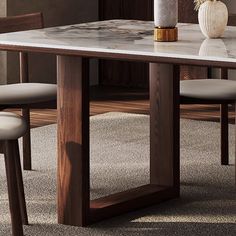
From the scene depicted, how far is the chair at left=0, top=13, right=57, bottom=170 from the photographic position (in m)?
4.45

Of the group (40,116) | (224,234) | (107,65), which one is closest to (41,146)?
(40,116)

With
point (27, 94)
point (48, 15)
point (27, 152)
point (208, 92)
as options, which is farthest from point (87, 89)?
point (48, 15)

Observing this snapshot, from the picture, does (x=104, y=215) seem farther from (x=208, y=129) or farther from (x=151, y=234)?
(x=208, y=129)

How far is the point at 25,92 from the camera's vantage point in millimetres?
4559

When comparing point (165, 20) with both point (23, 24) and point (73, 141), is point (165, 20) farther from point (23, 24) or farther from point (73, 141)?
point (23, 24)

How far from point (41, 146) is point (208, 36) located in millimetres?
1744

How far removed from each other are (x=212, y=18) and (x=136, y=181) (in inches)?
40.3

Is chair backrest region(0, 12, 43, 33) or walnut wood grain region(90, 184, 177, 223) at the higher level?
chair backrest region(0, 12, 43, 33)

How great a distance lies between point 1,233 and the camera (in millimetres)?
3879

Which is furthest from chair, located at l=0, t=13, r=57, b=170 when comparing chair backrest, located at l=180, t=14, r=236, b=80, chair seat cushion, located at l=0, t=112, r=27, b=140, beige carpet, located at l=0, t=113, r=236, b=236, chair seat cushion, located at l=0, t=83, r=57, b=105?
chair backrest, located at l=180, t=14, r=236, b=80

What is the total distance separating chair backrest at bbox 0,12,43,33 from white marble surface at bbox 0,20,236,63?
344 millimetres

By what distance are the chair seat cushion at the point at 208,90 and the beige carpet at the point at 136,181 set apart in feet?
1.42

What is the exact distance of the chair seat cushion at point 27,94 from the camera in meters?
4.45

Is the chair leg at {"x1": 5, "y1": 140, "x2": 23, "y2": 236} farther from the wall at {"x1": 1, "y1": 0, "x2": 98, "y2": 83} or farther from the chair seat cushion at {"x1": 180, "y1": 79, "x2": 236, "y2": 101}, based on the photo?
the wall at {"x1": 1, "y1": 0, "x2": 98, "y2": 83}
